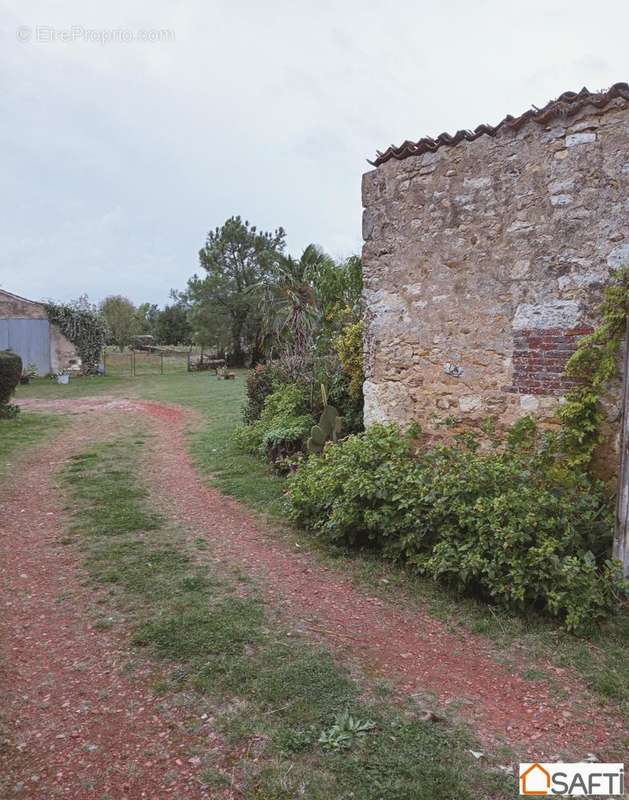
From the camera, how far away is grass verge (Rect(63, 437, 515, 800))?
237cm

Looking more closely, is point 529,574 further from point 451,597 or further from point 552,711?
point 552,711

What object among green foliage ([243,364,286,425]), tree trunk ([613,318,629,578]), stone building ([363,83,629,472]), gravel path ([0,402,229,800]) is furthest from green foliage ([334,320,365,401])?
gravel path ([0,402,229,800])

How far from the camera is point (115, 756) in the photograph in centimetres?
252

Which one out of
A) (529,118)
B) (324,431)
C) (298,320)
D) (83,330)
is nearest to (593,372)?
(529,118)

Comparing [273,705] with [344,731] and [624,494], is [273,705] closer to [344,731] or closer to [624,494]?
[344,731]

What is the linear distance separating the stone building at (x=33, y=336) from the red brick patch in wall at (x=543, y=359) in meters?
22.4

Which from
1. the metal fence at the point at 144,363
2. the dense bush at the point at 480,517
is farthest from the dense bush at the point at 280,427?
the metal fence at the point at 144,363

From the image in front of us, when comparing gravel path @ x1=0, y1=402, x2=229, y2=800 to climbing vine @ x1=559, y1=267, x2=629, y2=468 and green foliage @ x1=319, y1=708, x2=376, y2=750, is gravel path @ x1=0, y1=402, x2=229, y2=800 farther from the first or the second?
climbing vine @ x1=559, y1=267, x2=629, y2=468

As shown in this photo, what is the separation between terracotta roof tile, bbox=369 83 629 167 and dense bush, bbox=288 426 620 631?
2.77 metres

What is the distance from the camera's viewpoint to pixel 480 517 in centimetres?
418

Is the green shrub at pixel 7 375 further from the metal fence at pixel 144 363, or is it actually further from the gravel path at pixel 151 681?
the metal fence at pixel 144 363

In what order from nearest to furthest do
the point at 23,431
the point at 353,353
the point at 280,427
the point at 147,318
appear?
the point at 353,353 → the point at 280,427 → the point at 23,431 → the point at 147,318

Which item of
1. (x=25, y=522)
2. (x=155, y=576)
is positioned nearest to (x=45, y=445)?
(x=25, y=522)

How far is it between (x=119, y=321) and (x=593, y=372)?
113 feet
